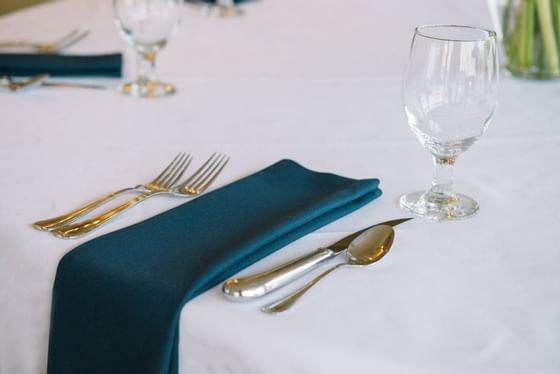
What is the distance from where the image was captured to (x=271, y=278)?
69 centimetres

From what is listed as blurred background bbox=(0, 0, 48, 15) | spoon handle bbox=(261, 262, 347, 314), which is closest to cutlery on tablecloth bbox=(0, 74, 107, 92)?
spoon handle bbox=(261, 262, 347, 314)

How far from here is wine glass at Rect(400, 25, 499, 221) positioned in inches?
31.8

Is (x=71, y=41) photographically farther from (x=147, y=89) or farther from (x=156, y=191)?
(x=156, y=191)

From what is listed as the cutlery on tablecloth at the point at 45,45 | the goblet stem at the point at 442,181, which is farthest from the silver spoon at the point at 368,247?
the cutlery on tablecloth at the point at 45,45

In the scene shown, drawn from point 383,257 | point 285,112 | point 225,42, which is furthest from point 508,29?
point 383,257

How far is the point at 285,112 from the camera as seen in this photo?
4.17 feet

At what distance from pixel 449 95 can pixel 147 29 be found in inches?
26.3

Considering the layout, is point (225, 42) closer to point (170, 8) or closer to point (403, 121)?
point (170, 8)

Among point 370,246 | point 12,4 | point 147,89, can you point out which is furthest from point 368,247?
point 12,4

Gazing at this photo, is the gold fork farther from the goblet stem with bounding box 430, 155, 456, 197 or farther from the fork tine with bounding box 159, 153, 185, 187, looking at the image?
the goblet stem with bounding box 430, 155, 456, 197

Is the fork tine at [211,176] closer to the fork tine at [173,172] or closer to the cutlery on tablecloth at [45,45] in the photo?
the fork tine at [173,172]

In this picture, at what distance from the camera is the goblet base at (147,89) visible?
51.9 inches

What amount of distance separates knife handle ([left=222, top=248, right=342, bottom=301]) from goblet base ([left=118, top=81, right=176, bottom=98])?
0.66m

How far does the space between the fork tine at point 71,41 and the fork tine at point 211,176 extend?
26.7 inches
